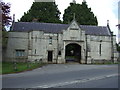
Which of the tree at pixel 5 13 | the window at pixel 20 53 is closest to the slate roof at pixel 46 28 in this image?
the window at pixel 20 53

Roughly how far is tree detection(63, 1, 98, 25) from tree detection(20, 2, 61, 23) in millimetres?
3867

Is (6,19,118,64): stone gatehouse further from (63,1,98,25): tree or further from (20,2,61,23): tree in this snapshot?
(63,1,98,25): tree

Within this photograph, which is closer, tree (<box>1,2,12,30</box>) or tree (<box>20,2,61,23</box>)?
tree (<box>1,2,12,30</box>)

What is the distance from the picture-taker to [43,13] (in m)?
67.1

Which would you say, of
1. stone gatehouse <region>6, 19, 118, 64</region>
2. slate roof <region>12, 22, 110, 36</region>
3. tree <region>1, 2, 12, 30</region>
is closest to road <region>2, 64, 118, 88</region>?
tree <region>1, 2, 12, 30</region>

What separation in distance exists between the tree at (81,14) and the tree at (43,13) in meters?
→ 3.87

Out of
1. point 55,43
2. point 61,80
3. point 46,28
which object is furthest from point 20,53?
point 61,80

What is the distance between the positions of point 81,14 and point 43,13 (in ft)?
42.9

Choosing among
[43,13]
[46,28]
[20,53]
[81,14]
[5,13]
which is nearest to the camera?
[5,13]

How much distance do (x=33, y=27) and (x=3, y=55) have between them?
30.5 feet

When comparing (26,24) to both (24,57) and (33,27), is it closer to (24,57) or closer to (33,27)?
(33,27)

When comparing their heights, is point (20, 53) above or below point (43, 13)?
below

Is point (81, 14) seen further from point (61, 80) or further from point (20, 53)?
point (61, 80)

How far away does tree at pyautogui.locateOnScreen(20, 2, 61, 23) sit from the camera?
215 ft
